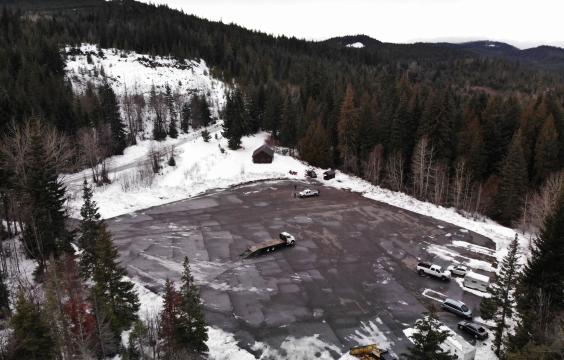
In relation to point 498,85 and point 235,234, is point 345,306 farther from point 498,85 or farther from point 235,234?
point 498,85

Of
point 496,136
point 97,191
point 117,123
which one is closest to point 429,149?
point 496,136

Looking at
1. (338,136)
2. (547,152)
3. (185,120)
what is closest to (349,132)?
(338,136)

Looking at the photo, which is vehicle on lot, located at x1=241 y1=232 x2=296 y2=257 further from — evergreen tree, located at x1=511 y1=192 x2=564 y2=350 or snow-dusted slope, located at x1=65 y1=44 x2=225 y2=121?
snow-dusted slope, located at x1=65 y1=44 x2=225 y2=121

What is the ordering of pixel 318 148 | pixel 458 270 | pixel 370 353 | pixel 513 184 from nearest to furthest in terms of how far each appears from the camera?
pixel 370 353, pixel 458 270, pixel 513 184, pixel 318 148

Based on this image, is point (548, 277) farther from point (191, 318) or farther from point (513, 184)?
point (513, 184)

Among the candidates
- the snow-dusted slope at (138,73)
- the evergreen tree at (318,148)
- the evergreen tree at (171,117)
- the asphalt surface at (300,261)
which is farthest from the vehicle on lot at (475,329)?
the snow-dusted slope at (138,73)
